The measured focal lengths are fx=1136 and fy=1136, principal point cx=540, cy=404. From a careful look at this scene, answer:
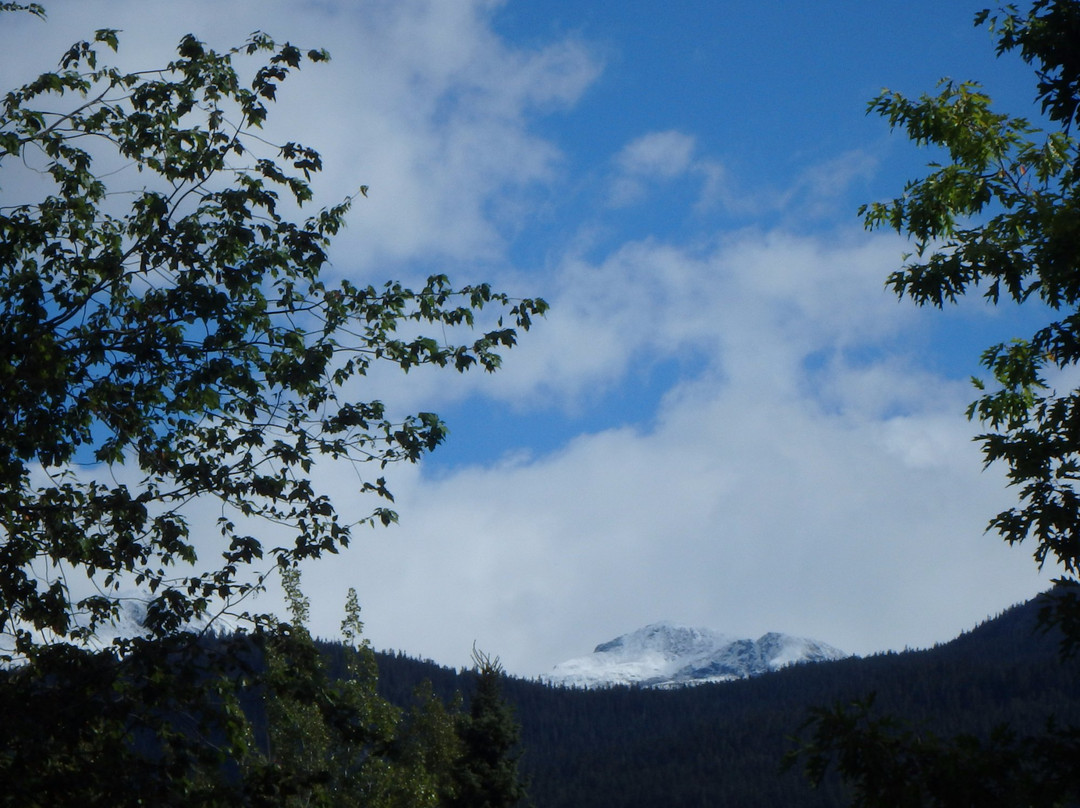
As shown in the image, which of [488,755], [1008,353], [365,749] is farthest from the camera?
[488,755]

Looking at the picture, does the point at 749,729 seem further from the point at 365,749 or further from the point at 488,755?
the point at 365,749

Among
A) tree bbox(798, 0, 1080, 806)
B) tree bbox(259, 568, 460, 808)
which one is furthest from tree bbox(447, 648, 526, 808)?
tree bbox(798, 0, 1080, 806)

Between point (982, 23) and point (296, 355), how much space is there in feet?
24.8

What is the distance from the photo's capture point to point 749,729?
15875cm

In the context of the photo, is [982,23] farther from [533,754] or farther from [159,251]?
[533,754]

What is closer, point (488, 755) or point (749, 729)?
point (488, 755)

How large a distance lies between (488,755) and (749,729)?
130913 millimetres

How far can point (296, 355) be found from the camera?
1153cm

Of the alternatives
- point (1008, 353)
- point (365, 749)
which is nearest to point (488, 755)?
point (365, 749)

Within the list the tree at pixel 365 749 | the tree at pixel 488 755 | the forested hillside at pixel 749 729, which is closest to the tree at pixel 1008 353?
the tree at pixel 365 749

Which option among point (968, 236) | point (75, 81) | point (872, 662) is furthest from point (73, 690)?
point (872, 662)

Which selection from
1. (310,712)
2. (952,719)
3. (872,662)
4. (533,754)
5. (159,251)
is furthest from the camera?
(872,662)

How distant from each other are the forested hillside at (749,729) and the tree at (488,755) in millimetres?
86857

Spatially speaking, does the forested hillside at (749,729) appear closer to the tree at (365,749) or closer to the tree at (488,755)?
the tree at (365,749)
